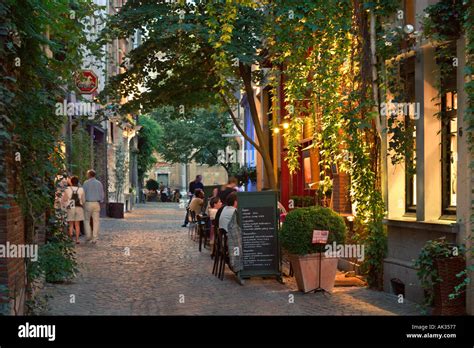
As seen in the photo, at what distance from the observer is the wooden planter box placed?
1012 cm

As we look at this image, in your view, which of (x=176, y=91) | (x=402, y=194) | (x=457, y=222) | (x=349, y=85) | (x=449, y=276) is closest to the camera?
(x=449, y=276)

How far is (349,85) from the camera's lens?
14.4 meters

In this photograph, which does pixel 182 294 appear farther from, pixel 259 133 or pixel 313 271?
pixel 259 133

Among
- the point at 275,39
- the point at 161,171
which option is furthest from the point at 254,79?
the point at 161,171

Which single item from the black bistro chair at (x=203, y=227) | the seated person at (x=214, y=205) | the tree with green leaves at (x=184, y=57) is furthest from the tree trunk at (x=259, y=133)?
the black bistro chair at (x=203, y=227)

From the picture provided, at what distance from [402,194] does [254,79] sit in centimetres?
966

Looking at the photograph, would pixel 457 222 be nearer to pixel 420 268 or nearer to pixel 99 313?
pixel 420 268

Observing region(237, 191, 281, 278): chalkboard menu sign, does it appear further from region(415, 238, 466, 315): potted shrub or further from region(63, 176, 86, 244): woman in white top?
region(63, 176, 86, 244): woman in white top

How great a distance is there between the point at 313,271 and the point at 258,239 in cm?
186

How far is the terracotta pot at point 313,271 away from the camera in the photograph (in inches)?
504

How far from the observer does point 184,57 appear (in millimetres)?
21078

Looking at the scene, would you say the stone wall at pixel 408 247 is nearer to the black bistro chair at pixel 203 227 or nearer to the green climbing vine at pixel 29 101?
the green climbing vine at pixel 29 101

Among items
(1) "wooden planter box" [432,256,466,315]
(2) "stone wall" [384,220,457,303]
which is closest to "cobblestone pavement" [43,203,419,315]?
(2) "stone wall" [384,220,457,303]

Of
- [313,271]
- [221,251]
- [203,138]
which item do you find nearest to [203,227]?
[221,251]
